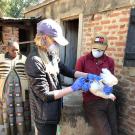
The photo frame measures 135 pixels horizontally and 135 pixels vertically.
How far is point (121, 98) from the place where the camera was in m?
4.44

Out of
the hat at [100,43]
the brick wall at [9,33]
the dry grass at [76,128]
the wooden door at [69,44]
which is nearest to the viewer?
the hat at [100,43]

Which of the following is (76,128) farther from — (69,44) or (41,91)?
(69,44)

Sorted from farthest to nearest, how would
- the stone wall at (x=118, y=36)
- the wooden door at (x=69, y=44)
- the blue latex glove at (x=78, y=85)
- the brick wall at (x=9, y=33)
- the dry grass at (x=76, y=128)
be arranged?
1. the brick wall at (x=9, y=33)
2. the wooden door at (x=69, y=44)
3. the stone wall at (x=118, y=36)
4. the dry grass at (x=76, y=128)
5. the blue latex glove at (x=78, y=85)

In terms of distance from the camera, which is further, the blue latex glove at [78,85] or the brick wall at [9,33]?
the brick wall at [9,33]

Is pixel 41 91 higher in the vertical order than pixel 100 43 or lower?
lower

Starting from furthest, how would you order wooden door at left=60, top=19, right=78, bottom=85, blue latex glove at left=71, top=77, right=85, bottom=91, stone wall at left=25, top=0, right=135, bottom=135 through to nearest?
wooden door at left=60, top=19, right=78, bottom=85, stone wall at left=25, top=0, right=135, bottom=135, blue latex glove at left=71, top=77, right=85, bottom=91

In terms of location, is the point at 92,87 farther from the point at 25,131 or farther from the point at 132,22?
the point at 25,131

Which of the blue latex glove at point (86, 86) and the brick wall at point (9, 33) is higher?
the brick wall at point (9, 33)

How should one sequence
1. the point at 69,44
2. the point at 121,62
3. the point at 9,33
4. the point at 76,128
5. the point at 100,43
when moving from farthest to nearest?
the point at 9,33
the point at 69,44
the point at 121,62
the point at 76,128
the point at 100,43

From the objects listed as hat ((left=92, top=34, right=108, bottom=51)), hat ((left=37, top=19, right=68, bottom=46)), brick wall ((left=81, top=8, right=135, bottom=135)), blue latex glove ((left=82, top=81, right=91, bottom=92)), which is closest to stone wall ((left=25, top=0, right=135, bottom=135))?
brick wall ((left=81, top=8, right=135, bottom=135))

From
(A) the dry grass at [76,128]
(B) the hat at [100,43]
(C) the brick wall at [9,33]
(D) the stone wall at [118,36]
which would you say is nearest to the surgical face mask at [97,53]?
(B) the hat at [100,43]

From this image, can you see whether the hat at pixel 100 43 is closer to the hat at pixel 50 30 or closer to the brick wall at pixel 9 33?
the hat at pixel 50 30

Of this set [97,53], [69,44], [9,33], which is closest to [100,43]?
[97,53]

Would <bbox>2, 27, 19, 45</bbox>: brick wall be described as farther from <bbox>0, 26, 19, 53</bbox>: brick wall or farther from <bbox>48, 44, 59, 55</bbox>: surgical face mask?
<bbox>48, 44, 59, 55</bbox>: surgical face mask
